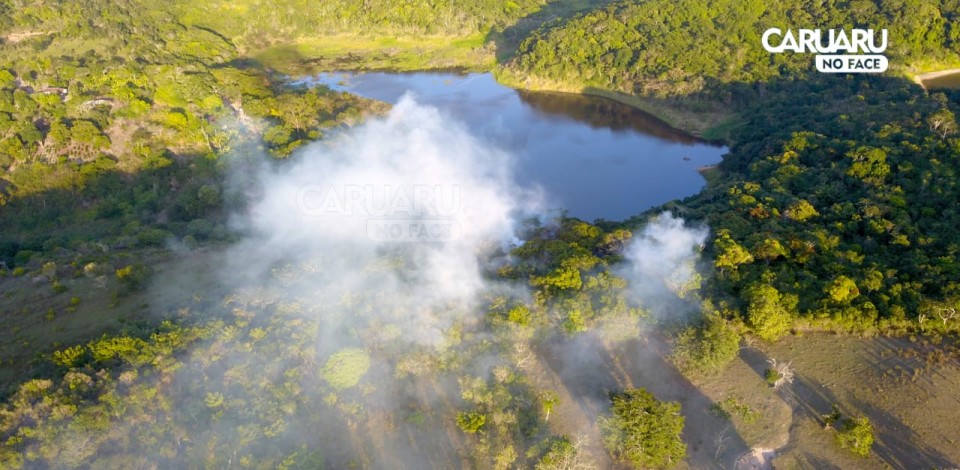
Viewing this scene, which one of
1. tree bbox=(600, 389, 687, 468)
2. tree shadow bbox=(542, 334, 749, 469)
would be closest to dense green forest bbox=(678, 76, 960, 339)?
tree shadow bbox=(542, 334, 749, 469)

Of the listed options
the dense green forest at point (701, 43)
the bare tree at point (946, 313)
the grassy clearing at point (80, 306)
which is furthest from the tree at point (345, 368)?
the dense green forest at point (701, 43)

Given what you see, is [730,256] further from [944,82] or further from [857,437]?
[944,82]

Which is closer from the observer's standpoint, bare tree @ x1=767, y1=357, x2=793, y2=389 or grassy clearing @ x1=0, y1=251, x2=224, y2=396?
bare tree @ x1=767, y1=357, x2=793, y2=389

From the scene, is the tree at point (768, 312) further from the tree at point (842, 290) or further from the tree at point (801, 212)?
the tree at point (801, 212)

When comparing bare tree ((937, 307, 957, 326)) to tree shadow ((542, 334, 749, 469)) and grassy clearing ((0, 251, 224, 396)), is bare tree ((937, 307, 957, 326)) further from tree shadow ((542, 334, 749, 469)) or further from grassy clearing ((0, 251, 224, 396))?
grassy clearing ((0, 251, 224, 396))

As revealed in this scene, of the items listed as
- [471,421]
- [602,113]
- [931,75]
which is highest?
[602,113]

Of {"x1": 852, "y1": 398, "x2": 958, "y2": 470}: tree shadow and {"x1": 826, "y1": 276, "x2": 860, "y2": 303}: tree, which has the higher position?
{"x1": 826, "y1": 276, "x2": 860, "y2": 303}: tree

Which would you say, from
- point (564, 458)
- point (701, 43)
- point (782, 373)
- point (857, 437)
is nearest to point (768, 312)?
point (782, 373)
